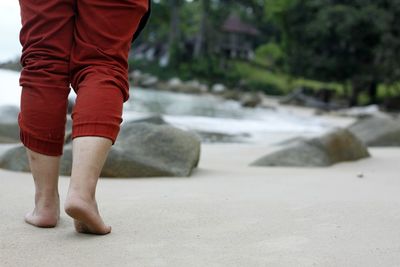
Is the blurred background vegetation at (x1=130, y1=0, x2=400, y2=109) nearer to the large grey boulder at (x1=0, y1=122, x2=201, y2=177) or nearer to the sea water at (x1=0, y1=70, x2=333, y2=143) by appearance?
the sea water at (x1=0, y1=70, x2=333, y2=143)

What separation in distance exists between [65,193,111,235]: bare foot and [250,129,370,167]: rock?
2.44m

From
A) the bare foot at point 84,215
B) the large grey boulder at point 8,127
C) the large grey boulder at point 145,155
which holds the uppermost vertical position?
the bare foot at point 84,215

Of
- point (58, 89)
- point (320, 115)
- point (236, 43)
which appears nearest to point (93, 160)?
point (58, 89)

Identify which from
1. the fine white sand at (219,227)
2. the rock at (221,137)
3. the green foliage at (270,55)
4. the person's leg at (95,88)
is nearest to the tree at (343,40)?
the green foliage at (270,55)

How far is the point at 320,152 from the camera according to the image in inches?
159

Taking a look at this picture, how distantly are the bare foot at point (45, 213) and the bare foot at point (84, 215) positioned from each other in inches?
4.6

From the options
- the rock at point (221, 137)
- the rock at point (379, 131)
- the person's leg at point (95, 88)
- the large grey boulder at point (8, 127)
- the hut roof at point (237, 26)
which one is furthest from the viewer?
the hut roof at point (237, 26)

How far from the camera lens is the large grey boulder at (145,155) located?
297 centimetres

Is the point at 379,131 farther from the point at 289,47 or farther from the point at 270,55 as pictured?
the point at 270,55

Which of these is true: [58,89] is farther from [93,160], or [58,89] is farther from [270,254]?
[270,254]

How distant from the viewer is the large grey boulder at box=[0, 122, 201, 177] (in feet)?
9.75

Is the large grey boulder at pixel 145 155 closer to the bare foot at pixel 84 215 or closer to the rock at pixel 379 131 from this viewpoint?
the bare foot at pixel 84 215

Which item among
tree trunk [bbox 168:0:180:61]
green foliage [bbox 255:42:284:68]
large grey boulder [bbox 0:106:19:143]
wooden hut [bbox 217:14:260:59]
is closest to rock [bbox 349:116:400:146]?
large grey boulder [bbox 0:106:19:143]

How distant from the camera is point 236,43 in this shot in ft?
157
